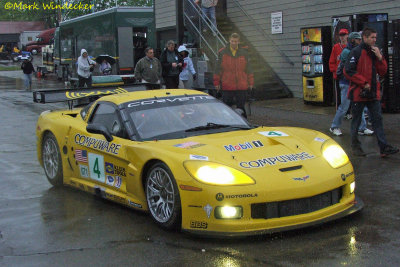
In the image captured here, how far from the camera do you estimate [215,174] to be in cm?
502

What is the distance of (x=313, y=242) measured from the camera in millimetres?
4871

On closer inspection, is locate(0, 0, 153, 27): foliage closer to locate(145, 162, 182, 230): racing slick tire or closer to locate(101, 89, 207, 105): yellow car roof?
locate(101, 89, 207, 105): yellow car roof

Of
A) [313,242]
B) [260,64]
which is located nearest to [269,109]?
[260,64]

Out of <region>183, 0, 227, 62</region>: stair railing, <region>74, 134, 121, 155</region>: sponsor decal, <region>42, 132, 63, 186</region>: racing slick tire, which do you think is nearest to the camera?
<region>74, 134, 121, 155</region>: sponsor decal

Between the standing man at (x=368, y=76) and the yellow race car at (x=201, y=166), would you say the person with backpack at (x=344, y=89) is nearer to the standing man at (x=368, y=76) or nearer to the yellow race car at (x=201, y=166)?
the standing man at (x=368, y=76)

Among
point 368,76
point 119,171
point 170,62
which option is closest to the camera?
point 119,171

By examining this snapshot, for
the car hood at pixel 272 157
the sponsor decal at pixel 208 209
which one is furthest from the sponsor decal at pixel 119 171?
the sponsor decal at pixel 208 209

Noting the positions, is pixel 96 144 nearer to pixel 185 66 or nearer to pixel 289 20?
pixel 185 66

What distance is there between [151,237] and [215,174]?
0.83 m

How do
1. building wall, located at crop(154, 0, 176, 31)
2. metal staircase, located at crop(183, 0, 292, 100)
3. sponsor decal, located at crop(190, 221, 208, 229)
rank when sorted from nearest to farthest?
sponsor decal, located at crop(190, 221, 208, 229)
metal staircase, located at crop(183, 0, 292, 100)
building wall, located at crop(154, 0, 176, 31)

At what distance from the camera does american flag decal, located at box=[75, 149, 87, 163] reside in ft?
21.9

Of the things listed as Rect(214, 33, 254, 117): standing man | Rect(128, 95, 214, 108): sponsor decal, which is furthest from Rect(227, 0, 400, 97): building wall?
Rect(128, 95, 214, 108): sponsor decal

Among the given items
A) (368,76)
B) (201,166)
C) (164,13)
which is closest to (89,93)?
(368,76)

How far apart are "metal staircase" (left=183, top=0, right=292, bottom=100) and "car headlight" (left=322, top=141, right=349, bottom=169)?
11285 mm
